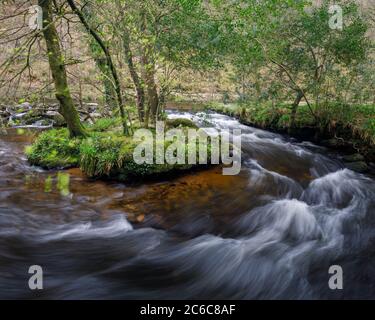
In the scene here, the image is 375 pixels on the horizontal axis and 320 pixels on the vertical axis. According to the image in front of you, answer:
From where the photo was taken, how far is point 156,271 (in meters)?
5.38

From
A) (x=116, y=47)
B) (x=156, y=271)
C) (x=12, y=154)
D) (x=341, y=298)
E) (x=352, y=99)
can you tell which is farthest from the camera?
(x=352, y=99)

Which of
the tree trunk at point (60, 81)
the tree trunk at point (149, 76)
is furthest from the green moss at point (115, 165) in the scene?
the tree trunk at point (149, 76)

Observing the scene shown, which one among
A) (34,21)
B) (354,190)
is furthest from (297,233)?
(34,21)

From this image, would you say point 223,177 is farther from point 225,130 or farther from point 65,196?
point 225,130

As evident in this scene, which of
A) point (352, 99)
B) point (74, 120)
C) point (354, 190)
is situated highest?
point (352, 99)

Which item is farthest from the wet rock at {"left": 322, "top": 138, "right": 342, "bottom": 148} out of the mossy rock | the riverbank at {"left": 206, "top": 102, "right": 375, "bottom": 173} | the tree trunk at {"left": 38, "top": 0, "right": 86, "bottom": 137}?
the tree trunk at {"left": 38, "top": 0, "right": 86, "bottom": 137}

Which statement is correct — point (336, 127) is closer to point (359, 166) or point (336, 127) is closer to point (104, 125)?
point (359, 166)

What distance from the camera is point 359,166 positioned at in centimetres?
1106

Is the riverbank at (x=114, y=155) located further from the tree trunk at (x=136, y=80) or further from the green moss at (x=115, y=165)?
the tree trunk at (x=136, y=80)

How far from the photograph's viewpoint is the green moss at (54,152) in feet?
30.8

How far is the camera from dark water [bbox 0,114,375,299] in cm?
508

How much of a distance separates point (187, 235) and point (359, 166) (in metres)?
7.54

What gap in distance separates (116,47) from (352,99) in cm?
1026
